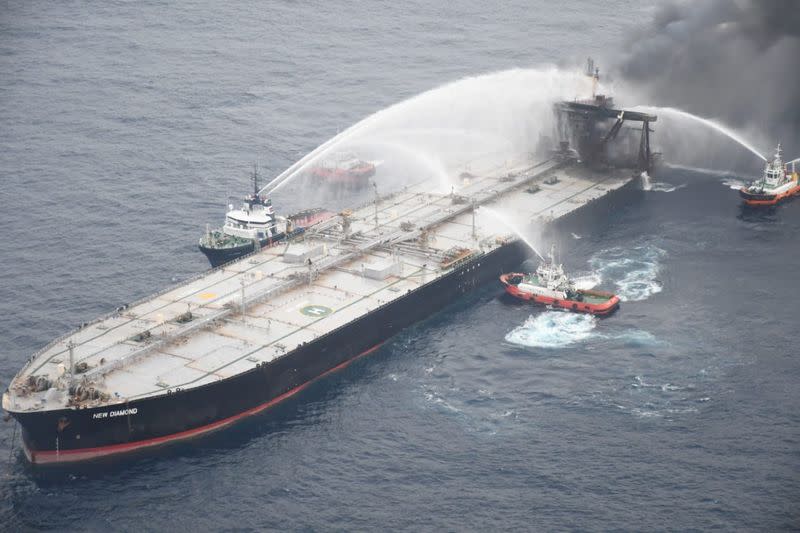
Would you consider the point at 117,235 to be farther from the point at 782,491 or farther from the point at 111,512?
the point at 782,491

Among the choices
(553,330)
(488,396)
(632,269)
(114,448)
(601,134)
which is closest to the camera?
(114,448)

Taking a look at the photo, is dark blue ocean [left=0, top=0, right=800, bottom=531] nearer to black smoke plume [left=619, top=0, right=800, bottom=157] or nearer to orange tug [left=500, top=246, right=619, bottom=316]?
orange tug [left=500, top=246, right=619, bottom=316]

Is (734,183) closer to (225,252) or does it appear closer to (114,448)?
(225,252)

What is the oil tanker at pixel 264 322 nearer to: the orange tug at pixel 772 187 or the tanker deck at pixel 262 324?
the tanker deck at pixel 262 324

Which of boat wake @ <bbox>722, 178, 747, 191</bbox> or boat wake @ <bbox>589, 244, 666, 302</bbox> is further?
boat wake @ <bbox>722, 178, 747, 191</bbox>

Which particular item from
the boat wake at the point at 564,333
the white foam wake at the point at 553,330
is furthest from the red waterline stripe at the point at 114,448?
the boat wake at the point at 564,333

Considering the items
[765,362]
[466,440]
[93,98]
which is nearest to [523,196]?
[765,362]

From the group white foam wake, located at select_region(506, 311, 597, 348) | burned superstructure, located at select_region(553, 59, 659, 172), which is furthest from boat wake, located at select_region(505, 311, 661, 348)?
burned superstructure, located at select_region(553, 59, 659, 172)

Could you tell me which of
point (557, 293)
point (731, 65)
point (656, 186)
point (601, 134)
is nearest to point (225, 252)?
point (557, 293)
